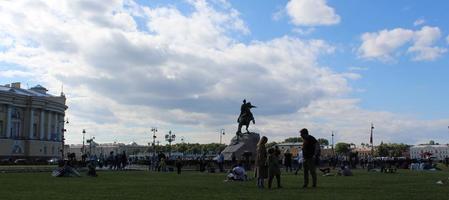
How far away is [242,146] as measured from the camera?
60.3m

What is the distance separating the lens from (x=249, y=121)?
6244cm

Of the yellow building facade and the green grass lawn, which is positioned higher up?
the yellow building facade

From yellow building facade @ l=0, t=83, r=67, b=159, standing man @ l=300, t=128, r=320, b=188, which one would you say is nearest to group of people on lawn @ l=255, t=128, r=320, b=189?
standing man @ l=300, t=128, r=320, b=188

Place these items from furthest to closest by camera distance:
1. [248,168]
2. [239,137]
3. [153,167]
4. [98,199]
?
[239,137] → [153,167] → [248,168] → [98,199]

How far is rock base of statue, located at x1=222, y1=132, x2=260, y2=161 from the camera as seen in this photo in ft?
195

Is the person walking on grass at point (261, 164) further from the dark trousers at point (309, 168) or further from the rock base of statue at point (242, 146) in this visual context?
the rock base of statue at point (242, 146)

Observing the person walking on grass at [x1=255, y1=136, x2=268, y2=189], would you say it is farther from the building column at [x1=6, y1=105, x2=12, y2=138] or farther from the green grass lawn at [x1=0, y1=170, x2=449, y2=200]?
the building column at [x1=6, y1=105, x2=12, y2=138]

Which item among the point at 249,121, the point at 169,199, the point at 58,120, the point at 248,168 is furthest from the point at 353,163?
the point at 58,120

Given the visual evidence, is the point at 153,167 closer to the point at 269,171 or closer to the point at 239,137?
the point at 239,137

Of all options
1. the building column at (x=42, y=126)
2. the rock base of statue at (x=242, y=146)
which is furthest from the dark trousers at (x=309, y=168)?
the building column at (x=42, y=126)

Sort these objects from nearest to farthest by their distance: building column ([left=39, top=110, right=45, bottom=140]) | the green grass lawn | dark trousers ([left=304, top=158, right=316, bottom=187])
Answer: the green grass lawn
dark trousers ([left=304, top=158, right=316, bottom=187])
building column ([left=39, top=110, right=45, bottom=140])

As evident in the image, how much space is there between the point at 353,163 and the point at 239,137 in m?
12.4

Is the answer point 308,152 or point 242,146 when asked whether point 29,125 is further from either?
point 308,152

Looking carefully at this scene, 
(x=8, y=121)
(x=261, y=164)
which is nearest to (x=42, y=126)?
(x=8, y=121)
